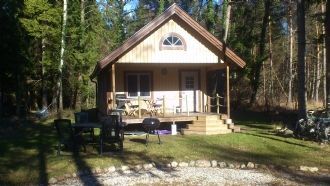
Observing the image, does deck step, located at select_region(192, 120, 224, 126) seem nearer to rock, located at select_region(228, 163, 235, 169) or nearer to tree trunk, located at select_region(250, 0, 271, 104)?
rock, located at select_region(228, 163, 235, 169)

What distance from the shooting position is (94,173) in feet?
34.9

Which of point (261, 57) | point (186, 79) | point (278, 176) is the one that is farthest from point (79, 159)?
point (261, 57)

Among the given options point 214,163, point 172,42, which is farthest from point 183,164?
point 172,42

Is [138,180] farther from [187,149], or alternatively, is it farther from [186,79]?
[186,79]

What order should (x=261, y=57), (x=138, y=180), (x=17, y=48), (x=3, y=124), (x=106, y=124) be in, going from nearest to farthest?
(x=138, y=180)
(x=106, y=124)
(x=3, y=124)
(x=17, y=48)
(x=261, y=57)

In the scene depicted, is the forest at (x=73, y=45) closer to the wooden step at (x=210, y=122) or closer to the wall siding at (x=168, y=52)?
the wall siding at (x=168, y=52)

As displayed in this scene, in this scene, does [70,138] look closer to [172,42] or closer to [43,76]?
[172,42]

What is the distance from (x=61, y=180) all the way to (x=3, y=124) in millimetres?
15117

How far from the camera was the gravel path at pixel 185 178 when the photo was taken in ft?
31.6

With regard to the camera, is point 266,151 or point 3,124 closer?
point 266,151

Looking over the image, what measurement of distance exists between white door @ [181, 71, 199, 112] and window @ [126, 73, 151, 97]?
1.76 meters

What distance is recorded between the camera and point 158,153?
511 inches

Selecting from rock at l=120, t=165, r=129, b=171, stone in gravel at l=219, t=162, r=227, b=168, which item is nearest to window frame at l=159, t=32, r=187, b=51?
stone in gravel at l=219, t=162, r=227, b=168

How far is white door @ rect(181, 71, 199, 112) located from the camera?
69.0ft
